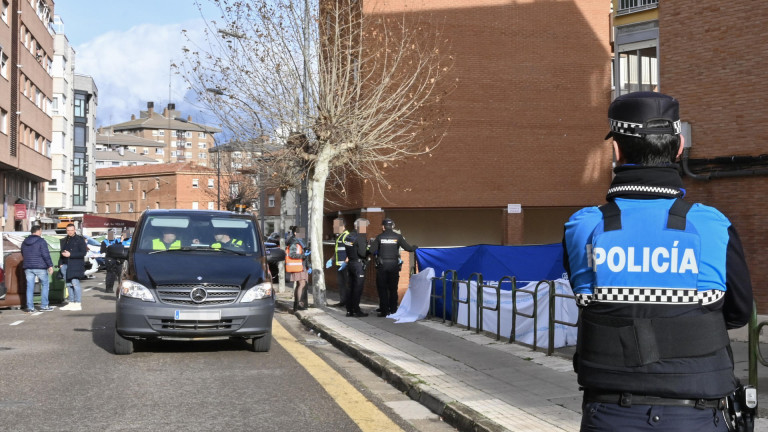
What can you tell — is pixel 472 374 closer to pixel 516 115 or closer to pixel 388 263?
pixel 388 263

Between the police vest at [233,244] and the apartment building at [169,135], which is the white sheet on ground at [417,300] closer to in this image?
the police vest at [233,244]

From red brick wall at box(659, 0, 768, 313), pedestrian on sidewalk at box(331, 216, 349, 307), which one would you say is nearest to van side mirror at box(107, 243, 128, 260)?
pedestrian on sidewalk at box(331, 216, 349, 307)

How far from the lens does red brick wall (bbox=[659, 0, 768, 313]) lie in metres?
13.7

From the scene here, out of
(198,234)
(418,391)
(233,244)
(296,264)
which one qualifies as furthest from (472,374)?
(296,264)

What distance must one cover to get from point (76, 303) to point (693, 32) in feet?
43.8

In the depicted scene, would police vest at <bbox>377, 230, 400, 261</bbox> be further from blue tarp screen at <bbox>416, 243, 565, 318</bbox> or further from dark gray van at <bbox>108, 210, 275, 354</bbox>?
dark gray van at <bbox>108, 210, 275, 354</bbox>

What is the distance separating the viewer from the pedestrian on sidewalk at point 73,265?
63.4ft

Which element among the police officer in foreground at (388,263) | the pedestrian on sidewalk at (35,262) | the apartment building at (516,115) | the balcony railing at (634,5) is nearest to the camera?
the police officer in foreground at (388,263)

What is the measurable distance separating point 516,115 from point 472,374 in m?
26.4

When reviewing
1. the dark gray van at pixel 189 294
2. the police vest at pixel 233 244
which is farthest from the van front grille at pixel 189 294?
the police vest at pixel 233 244

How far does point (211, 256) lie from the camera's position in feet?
39.0

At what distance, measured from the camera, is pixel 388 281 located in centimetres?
1598

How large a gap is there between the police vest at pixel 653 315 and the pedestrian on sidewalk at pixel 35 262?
17.3m

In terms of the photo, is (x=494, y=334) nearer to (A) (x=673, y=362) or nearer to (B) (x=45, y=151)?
(A) (x=673, y=362)
